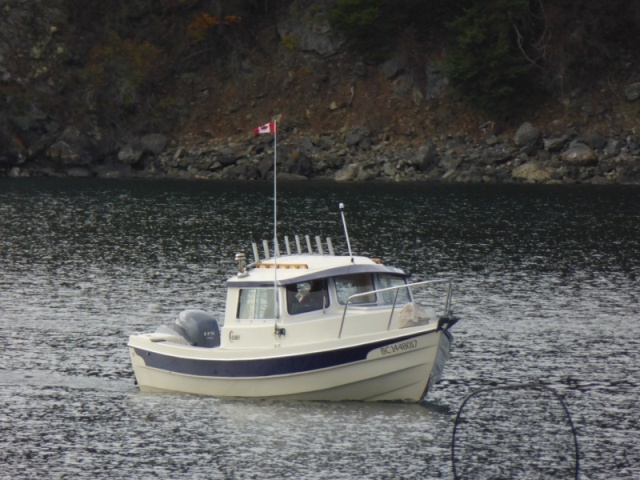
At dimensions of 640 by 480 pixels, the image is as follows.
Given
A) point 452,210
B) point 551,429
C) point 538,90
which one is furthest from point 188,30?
point 551,429

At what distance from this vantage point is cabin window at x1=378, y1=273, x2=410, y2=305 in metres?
33.2

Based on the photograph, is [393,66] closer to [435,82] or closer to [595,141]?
[435,82]

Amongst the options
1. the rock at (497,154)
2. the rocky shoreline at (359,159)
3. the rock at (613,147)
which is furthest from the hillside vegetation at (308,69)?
the rock at (497,154)

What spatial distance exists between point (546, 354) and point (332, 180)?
190ft

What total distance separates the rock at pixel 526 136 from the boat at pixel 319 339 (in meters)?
64.1

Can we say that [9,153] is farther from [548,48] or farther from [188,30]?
[548,48]

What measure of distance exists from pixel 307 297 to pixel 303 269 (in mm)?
718

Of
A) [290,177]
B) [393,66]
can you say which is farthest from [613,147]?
[290,177]

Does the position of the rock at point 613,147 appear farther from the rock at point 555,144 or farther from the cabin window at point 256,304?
the cabin window at point 256,304

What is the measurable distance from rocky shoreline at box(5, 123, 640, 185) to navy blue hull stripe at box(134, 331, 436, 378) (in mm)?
62532

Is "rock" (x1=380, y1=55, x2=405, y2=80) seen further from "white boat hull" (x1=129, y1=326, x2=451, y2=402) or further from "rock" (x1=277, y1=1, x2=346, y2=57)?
A: "white boat hull" (x1=129, y1=326, x2=451, y2=402)

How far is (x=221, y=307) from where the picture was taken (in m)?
49.1

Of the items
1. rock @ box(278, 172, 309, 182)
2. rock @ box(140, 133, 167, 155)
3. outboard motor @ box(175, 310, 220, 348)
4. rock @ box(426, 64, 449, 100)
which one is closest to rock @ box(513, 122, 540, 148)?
rock @ box(426, 64, 449, 100)

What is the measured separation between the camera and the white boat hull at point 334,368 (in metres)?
31.7
